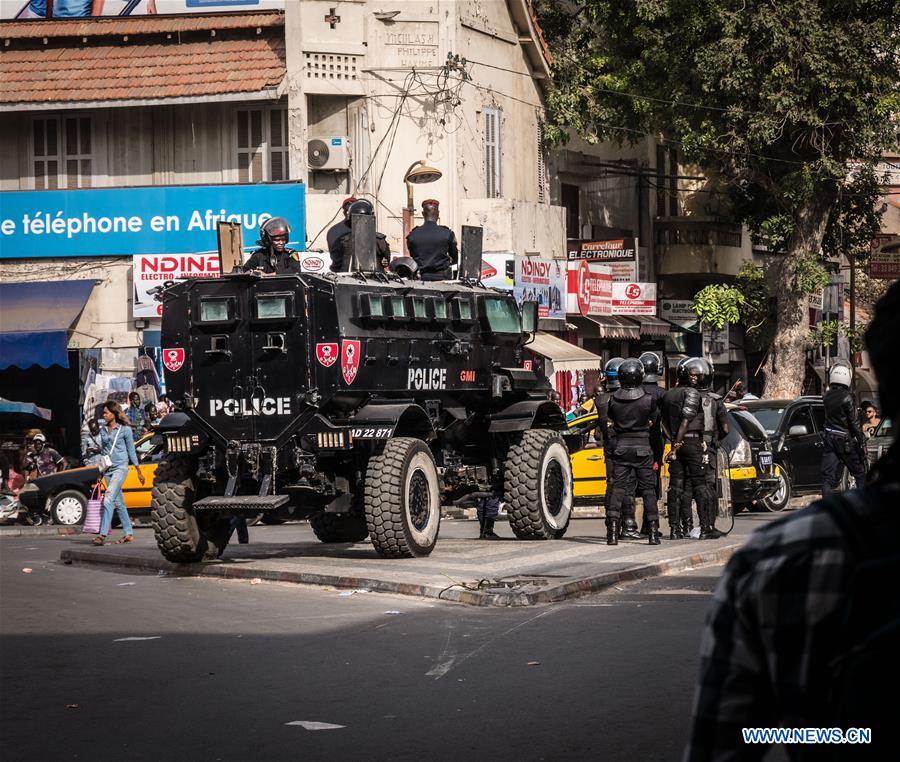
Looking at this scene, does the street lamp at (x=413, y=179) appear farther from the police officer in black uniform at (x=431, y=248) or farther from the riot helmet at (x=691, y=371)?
the riot helmet at (x=691, y=371)

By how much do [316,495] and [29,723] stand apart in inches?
286

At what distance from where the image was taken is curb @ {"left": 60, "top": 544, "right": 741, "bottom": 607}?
39.9ft

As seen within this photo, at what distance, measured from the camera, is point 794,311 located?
3622 cm

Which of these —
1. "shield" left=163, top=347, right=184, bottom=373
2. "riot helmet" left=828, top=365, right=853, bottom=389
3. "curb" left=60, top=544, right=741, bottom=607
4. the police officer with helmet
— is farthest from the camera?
"riot helmet" left=828, top=365, right=853, bottom=389

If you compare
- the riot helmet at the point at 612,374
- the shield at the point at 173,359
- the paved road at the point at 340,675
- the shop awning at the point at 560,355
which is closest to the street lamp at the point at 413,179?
the shop awning at the point at 560,355

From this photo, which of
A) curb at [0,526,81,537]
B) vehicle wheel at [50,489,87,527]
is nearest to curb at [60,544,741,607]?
curb at [0,526,81,537]

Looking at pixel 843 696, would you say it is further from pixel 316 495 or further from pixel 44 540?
pixel 44 540

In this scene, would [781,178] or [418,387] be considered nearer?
[418,387]

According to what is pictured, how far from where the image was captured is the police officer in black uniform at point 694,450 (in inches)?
657

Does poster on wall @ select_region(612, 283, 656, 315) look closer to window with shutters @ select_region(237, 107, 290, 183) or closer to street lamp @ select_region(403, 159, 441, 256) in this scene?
street lamp @ select_region(403, 159, 441, 256)

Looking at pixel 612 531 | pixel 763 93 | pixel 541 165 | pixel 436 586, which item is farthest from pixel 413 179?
pixel 436 586

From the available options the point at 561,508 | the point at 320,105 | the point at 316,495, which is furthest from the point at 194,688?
the point at 320,105

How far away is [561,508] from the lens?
57.4 ft

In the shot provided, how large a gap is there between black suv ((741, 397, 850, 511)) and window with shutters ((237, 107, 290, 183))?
A: 473 inches
